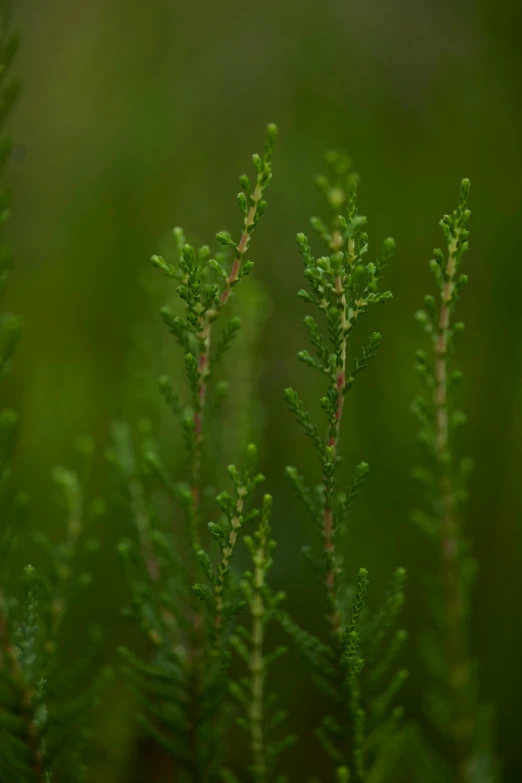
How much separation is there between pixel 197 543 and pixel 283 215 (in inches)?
56.4

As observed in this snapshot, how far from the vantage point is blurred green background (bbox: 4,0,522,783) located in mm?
1312

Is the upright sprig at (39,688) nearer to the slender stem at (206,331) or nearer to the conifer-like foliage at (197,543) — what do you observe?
the conifer-like foliage at (197,543)

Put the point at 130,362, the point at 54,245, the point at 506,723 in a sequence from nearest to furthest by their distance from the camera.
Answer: the point at 506,723 < the point at 130,362 < the point at 54,245

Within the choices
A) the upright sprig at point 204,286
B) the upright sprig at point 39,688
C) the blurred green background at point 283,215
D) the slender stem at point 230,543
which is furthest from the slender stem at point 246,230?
the blurred green background at point 283,215

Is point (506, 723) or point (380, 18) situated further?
point (380, 18)

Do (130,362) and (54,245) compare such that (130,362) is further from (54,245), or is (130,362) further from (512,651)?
(512,651)

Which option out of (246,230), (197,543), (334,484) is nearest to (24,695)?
(197,543)

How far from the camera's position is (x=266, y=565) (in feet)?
1.92

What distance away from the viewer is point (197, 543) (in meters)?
0.63

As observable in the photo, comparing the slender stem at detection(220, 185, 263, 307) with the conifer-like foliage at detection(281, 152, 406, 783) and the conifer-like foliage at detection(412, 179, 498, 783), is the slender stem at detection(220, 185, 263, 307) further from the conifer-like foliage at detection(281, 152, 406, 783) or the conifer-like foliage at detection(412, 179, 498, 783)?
the conifer-like foliage at detection(412, 179, 498, 783)

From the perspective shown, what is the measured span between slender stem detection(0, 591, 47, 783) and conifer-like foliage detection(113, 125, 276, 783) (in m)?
0.10

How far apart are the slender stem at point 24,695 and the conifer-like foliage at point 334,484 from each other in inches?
9.9

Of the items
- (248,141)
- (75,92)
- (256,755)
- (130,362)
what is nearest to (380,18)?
(248,141)

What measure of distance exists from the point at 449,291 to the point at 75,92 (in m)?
1.86
